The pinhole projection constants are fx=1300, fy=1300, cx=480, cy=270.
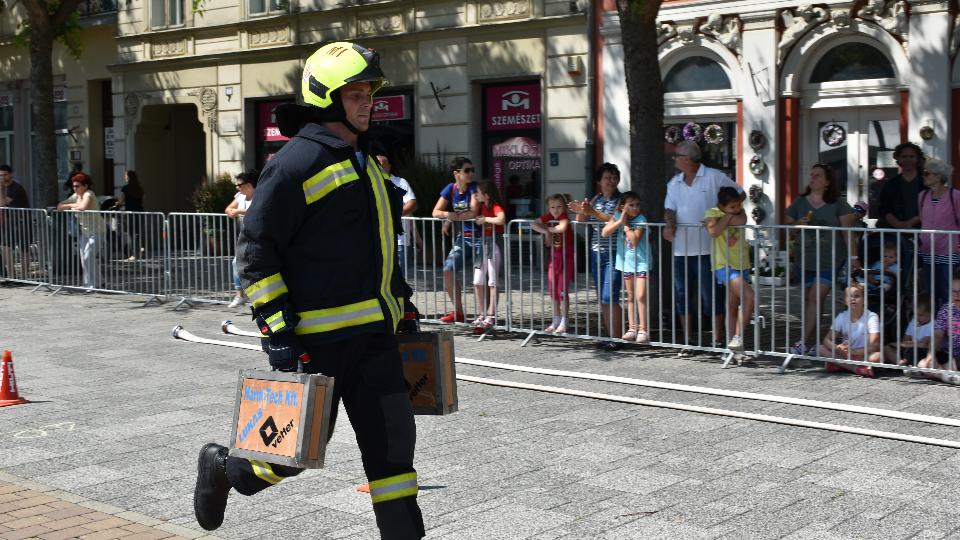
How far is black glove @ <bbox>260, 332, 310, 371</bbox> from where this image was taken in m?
4.71

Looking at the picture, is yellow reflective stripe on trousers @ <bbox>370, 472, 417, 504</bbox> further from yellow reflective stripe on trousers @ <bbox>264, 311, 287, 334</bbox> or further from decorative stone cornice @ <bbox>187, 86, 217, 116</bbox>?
decorative stone cornice @ <bbox>187, 86, 217, 116</bbox>

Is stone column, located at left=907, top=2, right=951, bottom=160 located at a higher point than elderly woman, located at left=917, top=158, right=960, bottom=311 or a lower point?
higher

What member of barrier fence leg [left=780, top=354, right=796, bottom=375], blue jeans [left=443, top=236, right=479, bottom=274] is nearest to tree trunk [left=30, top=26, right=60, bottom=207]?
blue jeans [left=443, top=236, right=479, bottom=274]

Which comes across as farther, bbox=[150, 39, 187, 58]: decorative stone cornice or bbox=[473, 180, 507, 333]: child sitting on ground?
bbox=[150, 39, 187, 58]: decorative stone cornice

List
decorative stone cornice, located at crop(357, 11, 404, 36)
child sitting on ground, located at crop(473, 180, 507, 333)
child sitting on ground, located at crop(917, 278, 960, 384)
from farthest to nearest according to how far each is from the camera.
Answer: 1. decorative stone cornice, located at crop(357, 11, 404, 36)
2. child sitting on ground, located at crop(473, 180, 507, 333)
3. child sitting on ground, located at crop(917, 278, 960, 384)

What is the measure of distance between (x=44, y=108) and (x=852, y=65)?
12.4m

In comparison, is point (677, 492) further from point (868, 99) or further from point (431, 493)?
point (868, 99)

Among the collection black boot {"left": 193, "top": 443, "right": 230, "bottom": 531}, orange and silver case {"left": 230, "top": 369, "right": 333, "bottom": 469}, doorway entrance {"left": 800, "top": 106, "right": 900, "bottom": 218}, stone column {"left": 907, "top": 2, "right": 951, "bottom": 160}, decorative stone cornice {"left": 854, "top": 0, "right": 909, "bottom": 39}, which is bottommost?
black boot {"left": 193, "top": 443, "right": 230, "bottom": 531}

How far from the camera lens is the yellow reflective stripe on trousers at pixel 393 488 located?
15.6ft

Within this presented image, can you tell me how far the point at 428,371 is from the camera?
5.30m

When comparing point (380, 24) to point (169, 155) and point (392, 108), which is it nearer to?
point (392, 108)

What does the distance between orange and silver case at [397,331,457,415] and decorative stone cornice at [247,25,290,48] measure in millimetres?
20807

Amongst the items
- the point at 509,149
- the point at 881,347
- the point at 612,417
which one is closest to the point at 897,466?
the point at 612,417

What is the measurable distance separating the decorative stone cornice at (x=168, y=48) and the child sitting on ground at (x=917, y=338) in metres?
21.1
